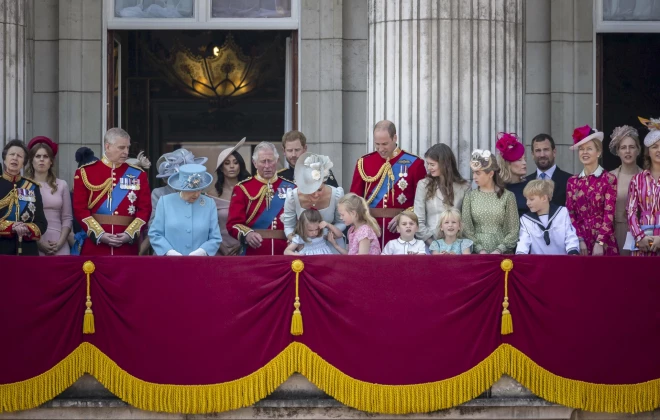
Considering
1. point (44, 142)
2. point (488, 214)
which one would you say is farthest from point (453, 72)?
point (44, 142)

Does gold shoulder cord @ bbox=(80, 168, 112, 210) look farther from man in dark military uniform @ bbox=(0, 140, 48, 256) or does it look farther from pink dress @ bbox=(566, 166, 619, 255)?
pink dress @ bbox=(566, 166, 619, 255)

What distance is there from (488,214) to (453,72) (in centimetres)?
185

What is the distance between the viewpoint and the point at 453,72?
13680 millimetres

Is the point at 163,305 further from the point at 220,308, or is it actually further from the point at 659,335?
the point at 659,335

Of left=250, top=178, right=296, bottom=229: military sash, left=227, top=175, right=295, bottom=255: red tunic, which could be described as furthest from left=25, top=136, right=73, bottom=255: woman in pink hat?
left=250, top=178, right=296, bottom=229: military sash

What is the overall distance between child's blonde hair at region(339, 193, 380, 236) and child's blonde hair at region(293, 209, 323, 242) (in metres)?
0.24

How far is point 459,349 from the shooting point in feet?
38.3

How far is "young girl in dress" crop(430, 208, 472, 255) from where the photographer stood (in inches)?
483

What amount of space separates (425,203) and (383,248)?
55 centimetres

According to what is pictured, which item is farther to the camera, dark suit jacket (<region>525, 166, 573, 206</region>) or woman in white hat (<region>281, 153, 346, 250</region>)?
dark suit jacket (<region>525, 166, 573, 206</region>)

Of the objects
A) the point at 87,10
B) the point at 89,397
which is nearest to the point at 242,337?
the point at 89,397

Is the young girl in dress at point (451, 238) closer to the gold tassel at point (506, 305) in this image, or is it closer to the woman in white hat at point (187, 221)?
the gold tassel at point (506, 305)

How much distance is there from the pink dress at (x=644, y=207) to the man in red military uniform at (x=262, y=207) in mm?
3048

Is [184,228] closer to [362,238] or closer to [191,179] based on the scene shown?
[191,179]
